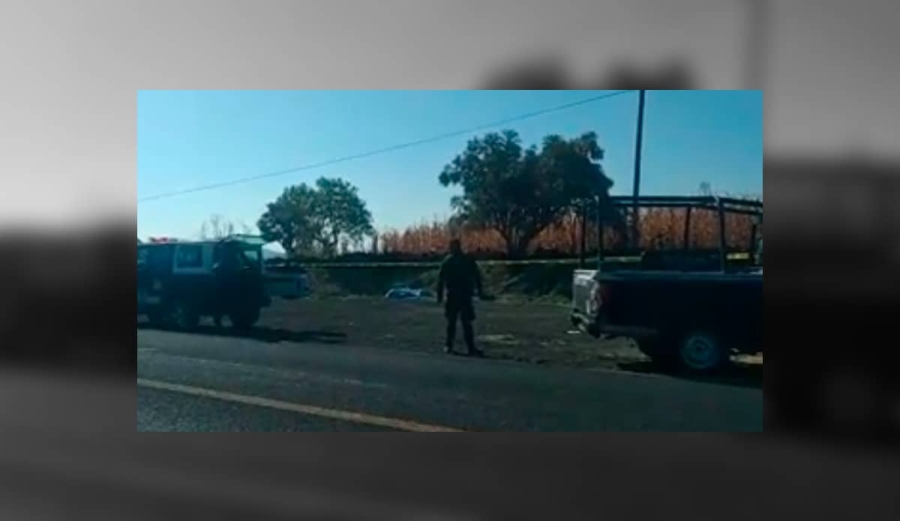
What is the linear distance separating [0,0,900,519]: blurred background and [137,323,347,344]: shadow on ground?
0.37 m

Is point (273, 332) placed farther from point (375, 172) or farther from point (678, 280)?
point (678, 280)

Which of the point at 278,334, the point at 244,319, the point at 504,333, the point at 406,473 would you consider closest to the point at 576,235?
the point at 504,333

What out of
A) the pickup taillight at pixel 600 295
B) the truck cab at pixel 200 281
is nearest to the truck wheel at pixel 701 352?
the pickup taillight at pixel 600 295

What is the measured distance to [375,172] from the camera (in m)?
4.67

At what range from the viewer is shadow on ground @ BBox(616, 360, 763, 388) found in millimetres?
4590

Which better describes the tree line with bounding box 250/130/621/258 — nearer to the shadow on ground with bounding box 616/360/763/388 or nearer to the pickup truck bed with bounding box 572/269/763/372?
the pickup truck bed with bounding box 572/269/763/372

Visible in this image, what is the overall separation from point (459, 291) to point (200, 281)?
3.74 feet

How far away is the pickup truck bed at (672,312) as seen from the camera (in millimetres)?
4641

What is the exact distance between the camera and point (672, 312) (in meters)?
4.70

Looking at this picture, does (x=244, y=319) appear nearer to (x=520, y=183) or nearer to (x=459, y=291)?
(x=459, y=291)

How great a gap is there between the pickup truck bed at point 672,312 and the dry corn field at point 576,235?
13cm

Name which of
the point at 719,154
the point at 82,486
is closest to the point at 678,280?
the point at 719,154

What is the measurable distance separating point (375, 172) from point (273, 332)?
827 millimetres

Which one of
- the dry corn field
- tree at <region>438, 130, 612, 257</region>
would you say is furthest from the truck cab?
tree at <region>438, 130, 612, 257</region>
